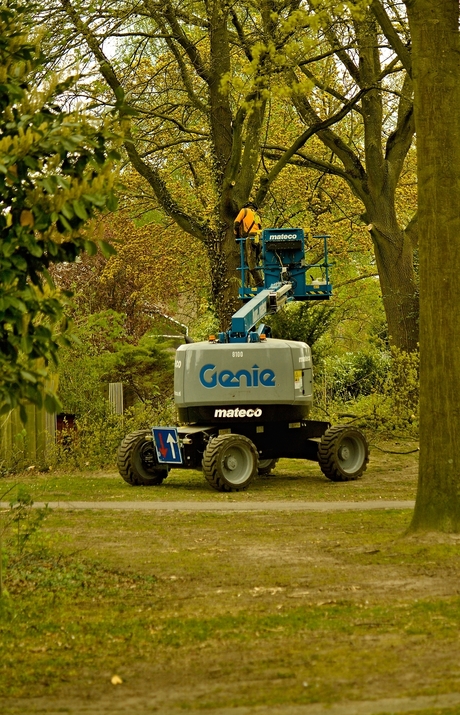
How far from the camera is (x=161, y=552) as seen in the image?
11391 mm

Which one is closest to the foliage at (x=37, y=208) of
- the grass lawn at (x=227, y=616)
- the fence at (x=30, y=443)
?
the grass lawn at (x=227, y=616)

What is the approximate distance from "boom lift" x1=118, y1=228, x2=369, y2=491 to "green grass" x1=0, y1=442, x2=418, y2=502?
1.16 ft

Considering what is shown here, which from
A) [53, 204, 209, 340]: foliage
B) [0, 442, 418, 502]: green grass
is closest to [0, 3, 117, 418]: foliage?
[0, 442, 418, 502]: green grass

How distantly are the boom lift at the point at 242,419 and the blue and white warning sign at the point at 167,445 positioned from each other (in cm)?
1

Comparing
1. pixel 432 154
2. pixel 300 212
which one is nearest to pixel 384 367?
pixel 300 212

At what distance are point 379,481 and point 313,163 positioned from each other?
44.7ft

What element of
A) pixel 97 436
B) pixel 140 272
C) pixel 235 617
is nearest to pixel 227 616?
pixel 235 617

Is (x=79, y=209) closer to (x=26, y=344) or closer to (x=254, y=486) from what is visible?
(x=26, y=344)

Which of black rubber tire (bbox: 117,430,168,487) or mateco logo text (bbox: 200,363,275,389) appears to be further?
black rubber tire (bbox: 117,430,168,487)

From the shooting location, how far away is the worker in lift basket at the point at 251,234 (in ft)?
66.6

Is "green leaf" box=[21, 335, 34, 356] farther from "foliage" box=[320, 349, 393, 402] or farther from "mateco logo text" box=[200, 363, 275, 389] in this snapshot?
"foliage" box=[320, 349, 393, 402]

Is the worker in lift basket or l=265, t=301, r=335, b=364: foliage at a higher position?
the worker in lift basket

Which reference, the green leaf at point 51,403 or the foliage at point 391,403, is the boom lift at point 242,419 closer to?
the foliage at point 391,403

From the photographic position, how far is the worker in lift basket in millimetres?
20312
